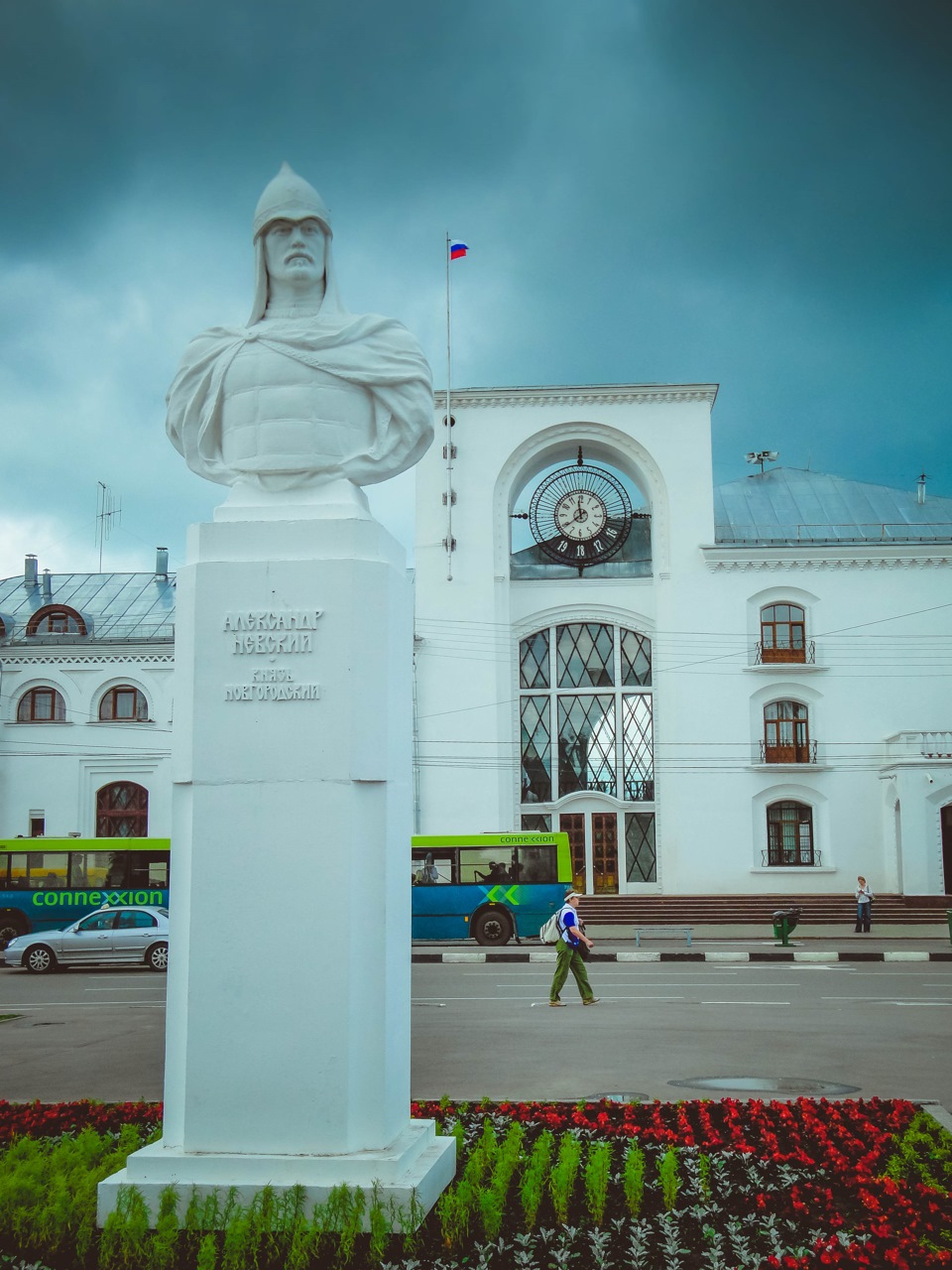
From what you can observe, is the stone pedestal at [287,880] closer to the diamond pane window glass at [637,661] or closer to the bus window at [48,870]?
the bus window at [48,870]

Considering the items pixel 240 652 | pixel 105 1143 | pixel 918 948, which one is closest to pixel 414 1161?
pixel 105 1143

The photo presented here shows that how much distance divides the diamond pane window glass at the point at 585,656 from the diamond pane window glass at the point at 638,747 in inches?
39.6

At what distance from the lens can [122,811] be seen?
119ft

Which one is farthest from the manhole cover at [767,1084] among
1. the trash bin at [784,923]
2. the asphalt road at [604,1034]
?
the trash bin at [784,923]

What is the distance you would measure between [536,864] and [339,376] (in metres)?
21.6

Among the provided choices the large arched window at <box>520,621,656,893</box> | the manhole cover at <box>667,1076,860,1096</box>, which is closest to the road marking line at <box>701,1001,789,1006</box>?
the manhole cover at <box>667,1076,860,1096</box>

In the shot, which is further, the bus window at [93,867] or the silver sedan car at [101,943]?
the bus window at [93,867]

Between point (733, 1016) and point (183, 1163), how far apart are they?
33.1 ft

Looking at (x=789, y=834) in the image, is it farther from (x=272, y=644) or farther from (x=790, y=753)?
(x=272, y=644)

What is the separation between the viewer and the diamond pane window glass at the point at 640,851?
115ft

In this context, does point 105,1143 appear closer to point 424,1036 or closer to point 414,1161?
point 414,1161

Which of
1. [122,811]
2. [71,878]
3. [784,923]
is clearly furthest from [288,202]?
[122,811]

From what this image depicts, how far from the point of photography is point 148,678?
121 feet

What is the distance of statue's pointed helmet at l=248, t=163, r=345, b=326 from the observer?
630cm
